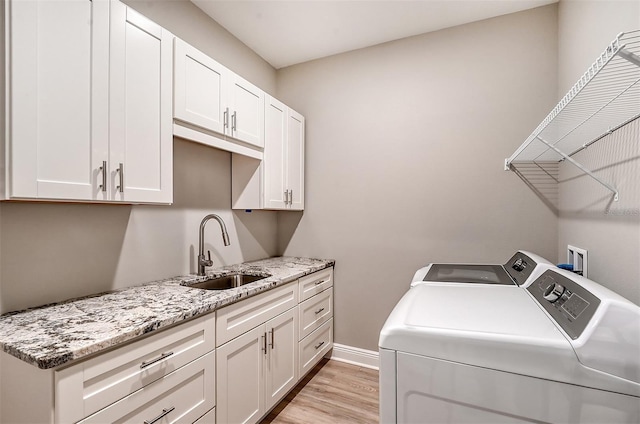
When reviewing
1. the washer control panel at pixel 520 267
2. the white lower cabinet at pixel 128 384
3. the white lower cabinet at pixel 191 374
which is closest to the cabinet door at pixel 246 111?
the white lower cabinet at pixel 191 374

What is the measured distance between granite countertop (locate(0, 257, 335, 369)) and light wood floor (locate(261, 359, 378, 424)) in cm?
88

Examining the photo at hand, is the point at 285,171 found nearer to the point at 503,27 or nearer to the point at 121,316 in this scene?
the point at 121,316

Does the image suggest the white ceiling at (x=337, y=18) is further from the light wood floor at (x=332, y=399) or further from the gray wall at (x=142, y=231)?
the light wood floor at (x=332, y=399)

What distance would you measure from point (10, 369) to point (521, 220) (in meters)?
2.75

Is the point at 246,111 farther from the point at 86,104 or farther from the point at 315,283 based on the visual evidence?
the point at 315,283

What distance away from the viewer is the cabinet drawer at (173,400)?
1.09 meters

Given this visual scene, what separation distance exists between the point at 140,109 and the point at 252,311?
1165 mm

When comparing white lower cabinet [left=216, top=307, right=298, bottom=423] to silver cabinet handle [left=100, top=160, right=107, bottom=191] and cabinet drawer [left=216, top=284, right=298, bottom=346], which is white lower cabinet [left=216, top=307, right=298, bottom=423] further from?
silver cabinet handle [left=100, top=160, right=107, bottom=191]

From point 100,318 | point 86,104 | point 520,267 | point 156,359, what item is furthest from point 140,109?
point 520,267

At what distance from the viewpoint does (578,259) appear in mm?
1618

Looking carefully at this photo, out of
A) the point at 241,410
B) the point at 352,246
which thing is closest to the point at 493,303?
the point at 241,410

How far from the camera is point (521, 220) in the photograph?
7.16 feet

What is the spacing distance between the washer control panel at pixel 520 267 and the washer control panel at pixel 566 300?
21 centimetres

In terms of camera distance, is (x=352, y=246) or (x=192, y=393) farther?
(x=352, y=246)
